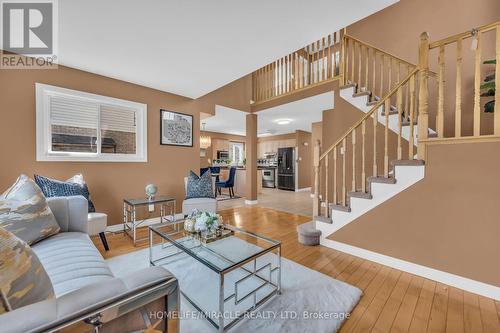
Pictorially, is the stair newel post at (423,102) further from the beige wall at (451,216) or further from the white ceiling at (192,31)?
the white ceiling at (192,31)

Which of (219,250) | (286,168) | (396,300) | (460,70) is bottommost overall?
(396,300)

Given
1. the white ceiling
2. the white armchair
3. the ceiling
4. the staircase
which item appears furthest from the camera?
the ceiling

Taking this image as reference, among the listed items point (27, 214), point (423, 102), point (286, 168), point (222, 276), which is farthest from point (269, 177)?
point (27, 214)

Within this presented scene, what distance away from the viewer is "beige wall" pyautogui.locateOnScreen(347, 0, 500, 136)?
282cm

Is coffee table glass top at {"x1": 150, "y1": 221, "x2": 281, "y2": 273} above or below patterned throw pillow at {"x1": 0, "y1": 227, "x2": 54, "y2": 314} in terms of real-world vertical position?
below

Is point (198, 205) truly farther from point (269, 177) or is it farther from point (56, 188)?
point (269, 177)

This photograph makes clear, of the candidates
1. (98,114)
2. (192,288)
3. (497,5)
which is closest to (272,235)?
(192,288)

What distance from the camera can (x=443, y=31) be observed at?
3.12 metres

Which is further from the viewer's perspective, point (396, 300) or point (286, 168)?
point (286, 168)

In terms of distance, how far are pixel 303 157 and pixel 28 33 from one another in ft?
23.4

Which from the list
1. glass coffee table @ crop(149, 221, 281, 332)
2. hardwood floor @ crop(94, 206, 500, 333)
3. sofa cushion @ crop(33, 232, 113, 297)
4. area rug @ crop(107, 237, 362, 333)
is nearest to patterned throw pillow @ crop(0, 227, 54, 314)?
sofa cushion @ crop(33, 232, 113, 297)

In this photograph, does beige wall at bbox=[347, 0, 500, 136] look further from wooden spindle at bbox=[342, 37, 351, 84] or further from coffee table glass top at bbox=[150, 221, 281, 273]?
coffee table glass top at bbox=[150, 221, 281, 273]

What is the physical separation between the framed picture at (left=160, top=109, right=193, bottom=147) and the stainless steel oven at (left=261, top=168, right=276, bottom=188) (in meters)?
4.80

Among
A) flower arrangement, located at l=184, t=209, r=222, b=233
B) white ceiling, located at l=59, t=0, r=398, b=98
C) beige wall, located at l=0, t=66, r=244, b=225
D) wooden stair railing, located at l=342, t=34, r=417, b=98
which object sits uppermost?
wooden stair railing, located at l=342, t=34, r=417, b=98
